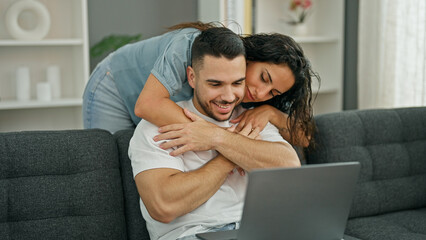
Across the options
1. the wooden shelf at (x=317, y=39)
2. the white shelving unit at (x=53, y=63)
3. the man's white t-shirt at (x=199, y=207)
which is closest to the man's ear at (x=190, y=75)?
the man's white t-shirt at (x=199, y=207)

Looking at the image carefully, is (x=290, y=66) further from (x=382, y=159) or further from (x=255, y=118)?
(x=382, y=159)

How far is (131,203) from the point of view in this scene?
2.02 metres

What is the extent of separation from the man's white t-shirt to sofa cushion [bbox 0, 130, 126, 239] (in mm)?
161

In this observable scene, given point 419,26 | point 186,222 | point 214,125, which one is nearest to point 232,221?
point 186,222

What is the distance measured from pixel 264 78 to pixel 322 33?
2551 mm

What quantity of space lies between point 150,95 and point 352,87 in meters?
2.78

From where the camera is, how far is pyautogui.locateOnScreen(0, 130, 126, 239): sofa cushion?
1.84 metres

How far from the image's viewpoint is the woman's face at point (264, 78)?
1909 millimetres

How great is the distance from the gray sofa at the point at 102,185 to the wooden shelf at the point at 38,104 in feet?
5.05

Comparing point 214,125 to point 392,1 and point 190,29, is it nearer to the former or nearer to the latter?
point 190,29

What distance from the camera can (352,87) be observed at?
4305 millimetres

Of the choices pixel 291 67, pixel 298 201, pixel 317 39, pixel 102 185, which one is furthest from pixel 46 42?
pixel 298 201

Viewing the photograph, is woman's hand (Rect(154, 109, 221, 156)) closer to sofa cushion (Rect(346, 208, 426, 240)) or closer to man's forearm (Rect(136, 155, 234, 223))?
man's forearm (Rect(136, 155, 234, 223))

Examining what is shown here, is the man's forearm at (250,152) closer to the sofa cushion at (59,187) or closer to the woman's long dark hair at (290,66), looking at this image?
the woman's long dark hair at (290,66)
